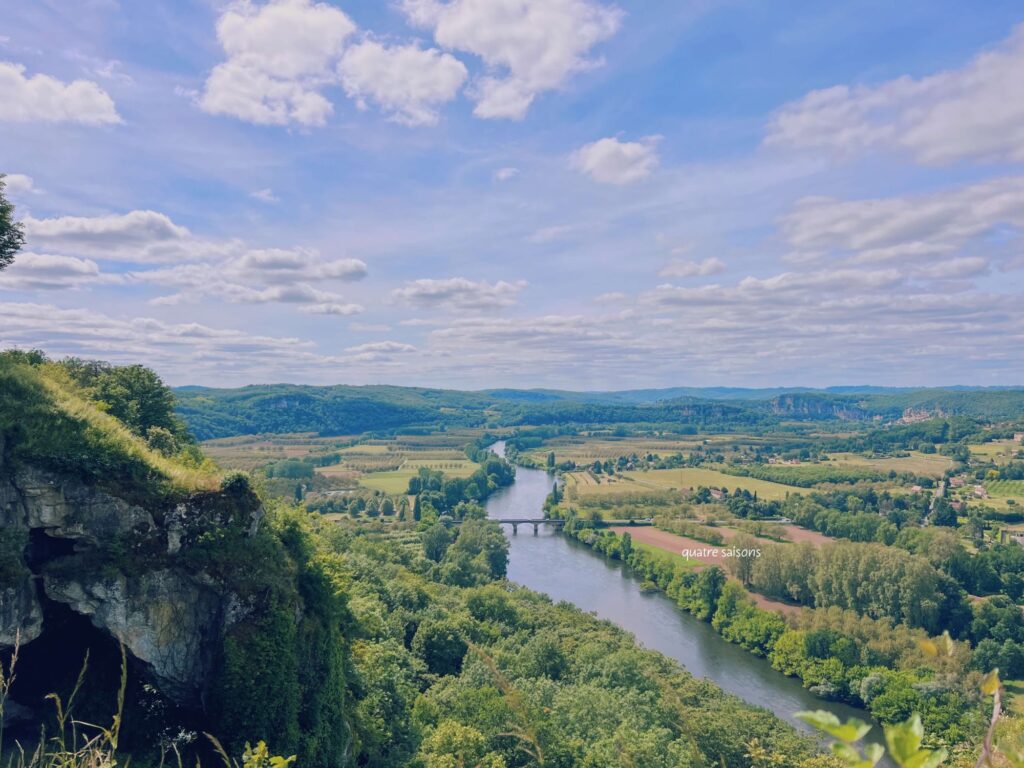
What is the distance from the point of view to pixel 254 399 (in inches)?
7505

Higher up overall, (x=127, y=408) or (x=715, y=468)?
(x=127, y=408)

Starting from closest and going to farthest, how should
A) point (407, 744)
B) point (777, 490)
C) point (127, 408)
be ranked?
point (407, 744) < point (127, 408) < point (777, 490)

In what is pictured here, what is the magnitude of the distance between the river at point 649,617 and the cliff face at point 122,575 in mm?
19043

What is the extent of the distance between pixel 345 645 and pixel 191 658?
21.3 feet

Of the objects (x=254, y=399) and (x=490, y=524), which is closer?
(x=490, y=524)

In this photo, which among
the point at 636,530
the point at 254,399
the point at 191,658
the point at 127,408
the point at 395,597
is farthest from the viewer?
the point at 254,399

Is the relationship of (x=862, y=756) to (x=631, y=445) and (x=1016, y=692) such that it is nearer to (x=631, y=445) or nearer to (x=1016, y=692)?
(x=1016, y=692)

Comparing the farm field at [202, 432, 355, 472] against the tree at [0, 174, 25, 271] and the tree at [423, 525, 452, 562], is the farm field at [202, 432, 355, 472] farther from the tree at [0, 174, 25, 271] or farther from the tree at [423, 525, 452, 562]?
the tree at [0, 174, 25, 271]

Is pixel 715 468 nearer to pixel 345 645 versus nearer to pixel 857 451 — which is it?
pixel 857 451

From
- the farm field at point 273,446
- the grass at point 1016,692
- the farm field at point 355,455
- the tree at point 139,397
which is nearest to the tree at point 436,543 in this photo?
the tree at point 139,397

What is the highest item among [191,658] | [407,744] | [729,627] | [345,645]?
[191,658]

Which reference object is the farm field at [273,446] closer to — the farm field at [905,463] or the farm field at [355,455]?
the farm field at [355,455]

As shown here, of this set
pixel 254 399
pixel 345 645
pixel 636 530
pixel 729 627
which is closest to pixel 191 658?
pixel 345 645

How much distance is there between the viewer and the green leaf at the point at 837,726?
1.66 metres
